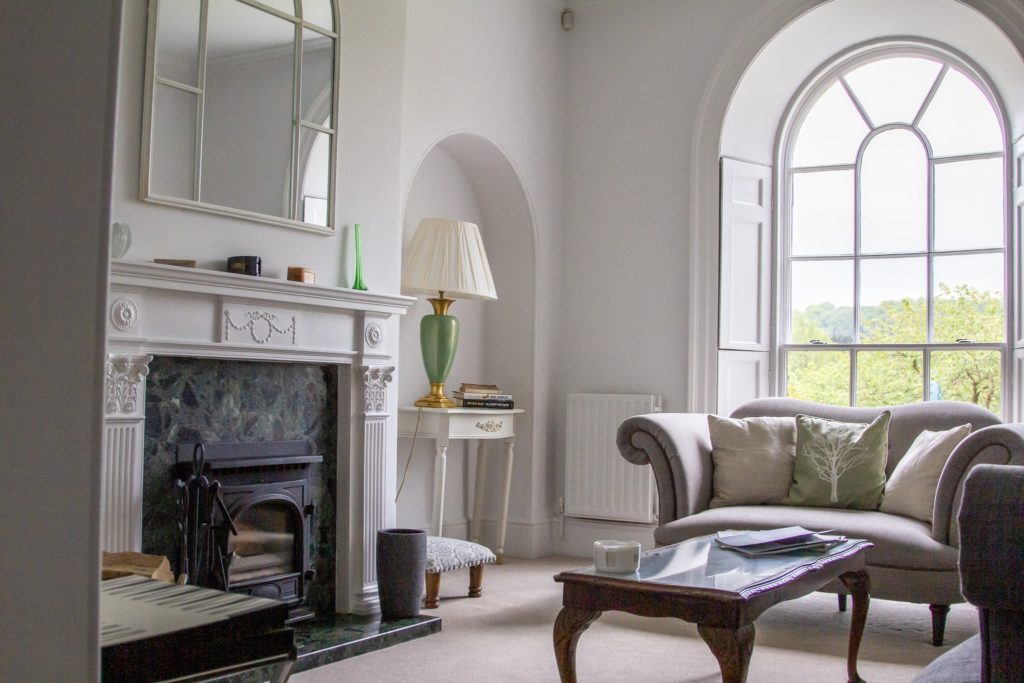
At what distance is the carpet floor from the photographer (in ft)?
10.1

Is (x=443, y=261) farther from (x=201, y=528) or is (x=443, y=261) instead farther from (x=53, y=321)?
(x=53, y=321)

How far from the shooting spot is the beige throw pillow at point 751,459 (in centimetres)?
407

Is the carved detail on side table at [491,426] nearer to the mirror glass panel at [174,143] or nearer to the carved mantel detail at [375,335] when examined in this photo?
the carved mantel detail at [375,335]

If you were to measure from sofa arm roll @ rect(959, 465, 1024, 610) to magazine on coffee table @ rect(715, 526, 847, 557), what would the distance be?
1386 mm

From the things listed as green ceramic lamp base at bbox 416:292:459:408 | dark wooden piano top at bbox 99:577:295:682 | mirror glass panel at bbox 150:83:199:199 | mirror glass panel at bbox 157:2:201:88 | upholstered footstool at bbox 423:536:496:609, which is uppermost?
mirror glass panel at bbox 157:2:201:88

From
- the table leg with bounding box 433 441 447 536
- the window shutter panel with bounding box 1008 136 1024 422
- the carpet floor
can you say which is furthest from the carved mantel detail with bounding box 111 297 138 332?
the window shutter panel with bounding box 1008 136 1024 422

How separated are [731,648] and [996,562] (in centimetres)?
97

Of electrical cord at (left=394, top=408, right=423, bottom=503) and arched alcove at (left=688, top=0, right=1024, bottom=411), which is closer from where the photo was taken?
electrical cord at (left=394, top=408, right=423, bottom=503)

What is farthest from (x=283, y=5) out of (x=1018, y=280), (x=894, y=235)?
(x=1018, y=280)

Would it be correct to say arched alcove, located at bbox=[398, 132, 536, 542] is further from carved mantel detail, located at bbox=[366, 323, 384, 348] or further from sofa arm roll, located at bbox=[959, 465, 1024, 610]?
sofa arm roll, located at bbox=[959, 465, 1024, 610]

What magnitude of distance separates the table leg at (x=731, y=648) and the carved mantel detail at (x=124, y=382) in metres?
1.77

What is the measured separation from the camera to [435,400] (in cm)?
454

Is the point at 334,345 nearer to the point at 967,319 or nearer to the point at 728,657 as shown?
the point at 728,657

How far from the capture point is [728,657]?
2.28 m
